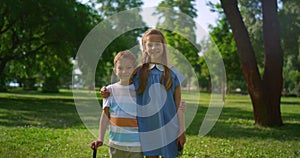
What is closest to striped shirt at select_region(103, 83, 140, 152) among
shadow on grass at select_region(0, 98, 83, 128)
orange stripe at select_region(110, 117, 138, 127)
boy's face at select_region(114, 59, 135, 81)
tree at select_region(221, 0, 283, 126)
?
orange stripe at select_region(110, 117, 138, 127)

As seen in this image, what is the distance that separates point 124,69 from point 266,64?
993 centimetres

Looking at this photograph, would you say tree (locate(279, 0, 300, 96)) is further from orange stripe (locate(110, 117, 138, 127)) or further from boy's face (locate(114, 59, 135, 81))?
orange stripe (locate(110, 117, 138, 127))

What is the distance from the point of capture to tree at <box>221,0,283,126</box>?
1188 centimetres

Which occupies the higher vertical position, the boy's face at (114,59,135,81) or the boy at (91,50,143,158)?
the boy's face at (114,59,135,81)

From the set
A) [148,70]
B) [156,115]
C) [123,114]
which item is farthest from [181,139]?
[148,70]

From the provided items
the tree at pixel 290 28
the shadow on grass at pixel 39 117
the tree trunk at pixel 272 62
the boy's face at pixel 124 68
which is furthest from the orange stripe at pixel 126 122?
the tree at pixel 290 28

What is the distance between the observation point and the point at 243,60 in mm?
12047

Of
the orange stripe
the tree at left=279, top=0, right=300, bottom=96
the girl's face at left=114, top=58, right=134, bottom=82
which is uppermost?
the tree at left=279, top=0, right=300, bottom=96

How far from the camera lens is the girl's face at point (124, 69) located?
3475 millimetres

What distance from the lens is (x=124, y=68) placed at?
11.5 ft

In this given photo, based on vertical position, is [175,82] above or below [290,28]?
below

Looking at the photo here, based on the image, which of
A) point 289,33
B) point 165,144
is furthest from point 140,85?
point 289,33

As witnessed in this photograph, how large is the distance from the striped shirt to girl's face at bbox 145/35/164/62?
0.36 meters

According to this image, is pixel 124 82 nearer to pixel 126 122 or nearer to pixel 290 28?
pixel 126 122
